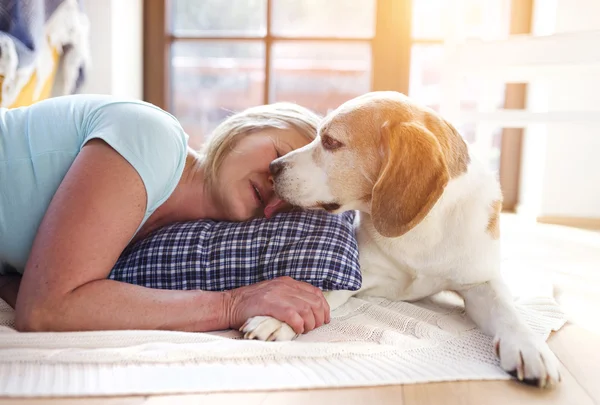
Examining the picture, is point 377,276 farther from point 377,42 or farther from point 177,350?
point 377,42

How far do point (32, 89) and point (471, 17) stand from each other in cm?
232

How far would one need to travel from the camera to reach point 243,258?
4.19 ft

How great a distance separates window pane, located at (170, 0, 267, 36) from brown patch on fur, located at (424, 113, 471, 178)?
2203mm

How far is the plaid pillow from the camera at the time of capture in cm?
124

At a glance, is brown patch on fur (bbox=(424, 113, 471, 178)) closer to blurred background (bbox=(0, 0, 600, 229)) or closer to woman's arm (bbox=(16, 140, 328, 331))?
woman's arm (bbox=(16, 140, 328, 331))

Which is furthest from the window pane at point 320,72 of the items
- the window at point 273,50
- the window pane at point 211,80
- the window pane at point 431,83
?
the window pane at point 431,83

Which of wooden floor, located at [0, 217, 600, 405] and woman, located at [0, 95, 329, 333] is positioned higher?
woman, located at [0, 95, 329, 333]

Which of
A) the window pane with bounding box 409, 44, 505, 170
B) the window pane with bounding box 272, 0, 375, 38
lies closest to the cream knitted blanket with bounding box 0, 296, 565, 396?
the window pane with bounding box 409, 44, 505, 170

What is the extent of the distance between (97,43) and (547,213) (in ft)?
7.61

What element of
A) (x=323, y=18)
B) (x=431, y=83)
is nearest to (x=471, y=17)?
(x=431, y=83)

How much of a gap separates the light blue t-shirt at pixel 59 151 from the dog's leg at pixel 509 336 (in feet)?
2.26

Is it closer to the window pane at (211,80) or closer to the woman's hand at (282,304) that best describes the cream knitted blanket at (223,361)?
the woman's hand at (282,304)

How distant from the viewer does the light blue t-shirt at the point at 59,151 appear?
44.8 inches

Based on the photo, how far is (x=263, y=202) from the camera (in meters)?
1.47
